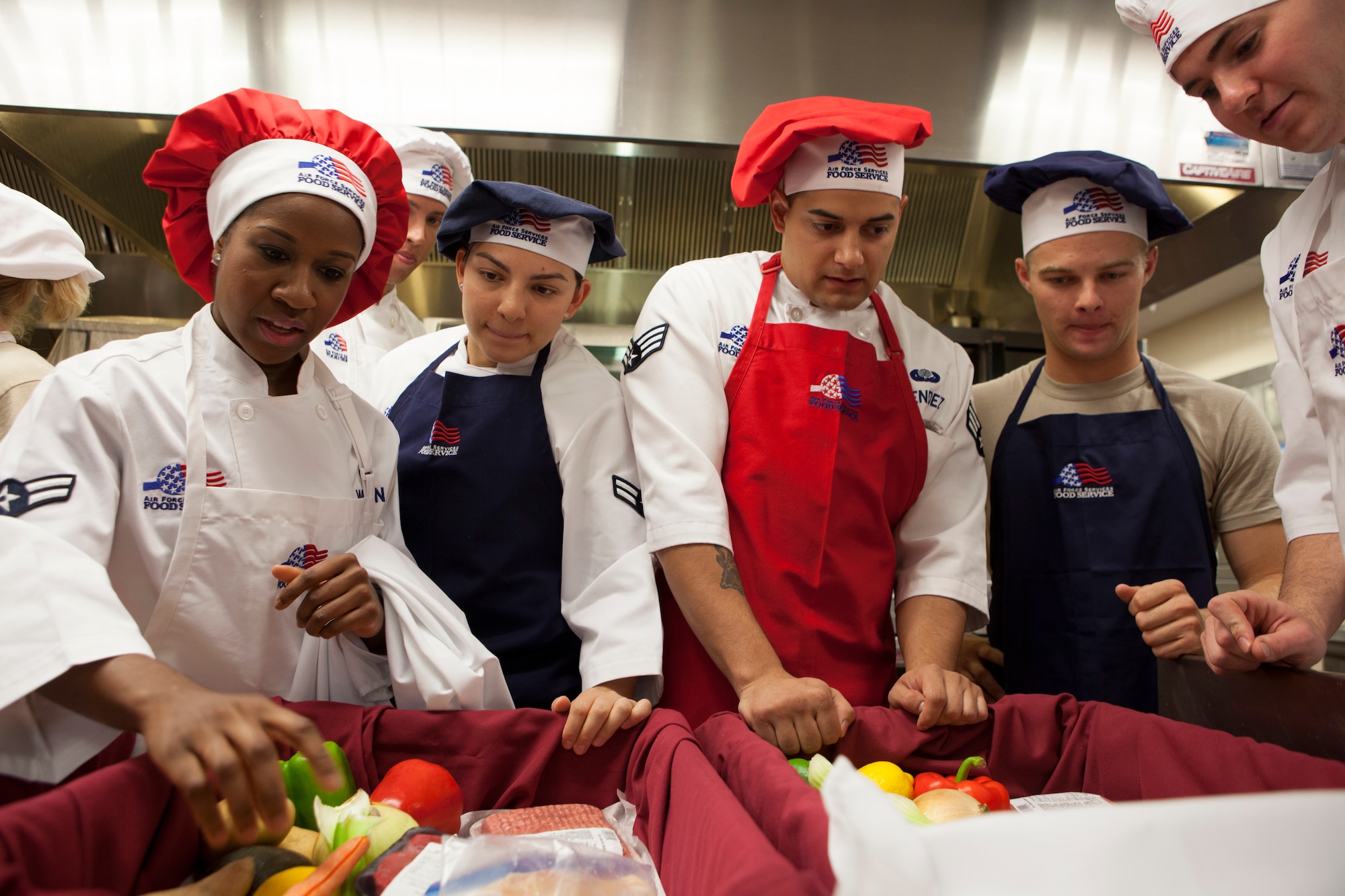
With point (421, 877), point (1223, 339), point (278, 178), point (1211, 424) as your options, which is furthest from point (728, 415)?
point (1223, 339)

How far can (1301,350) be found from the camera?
110 cm

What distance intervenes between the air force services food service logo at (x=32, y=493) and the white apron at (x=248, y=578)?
113 mm

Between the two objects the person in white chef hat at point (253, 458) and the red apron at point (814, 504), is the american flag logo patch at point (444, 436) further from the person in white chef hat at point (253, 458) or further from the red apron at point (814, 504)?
the red apron at point (814, 504)

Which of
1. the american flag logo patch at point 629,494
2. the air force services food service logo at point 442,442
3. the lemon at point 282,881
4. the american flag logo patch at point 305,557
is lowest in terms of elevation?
the lemon at point 282,881

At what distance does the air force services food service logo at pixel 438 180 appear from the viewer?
189cm

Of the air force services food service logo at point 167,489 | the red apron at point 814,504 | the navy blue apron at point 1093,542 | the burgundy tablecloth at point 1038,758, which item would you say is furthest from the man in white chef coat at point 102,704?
the navy blue apron at point 1093,542

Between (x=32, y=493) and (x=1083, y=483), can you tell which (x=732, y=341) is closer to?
(x=1083, y=483)

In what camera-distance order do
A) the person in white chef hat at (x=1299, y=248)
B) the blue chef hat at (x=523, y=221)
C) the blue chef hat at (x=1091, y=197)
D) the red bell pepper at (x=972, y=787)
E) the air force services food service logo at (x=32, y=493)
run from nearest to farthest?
the air force services food service logo at (x=32, y=493) < the red bell pepper at (x=972, y=787) < the person in white chef hat at (x=1299, y=248) < the blue chef hat at (x=523, y=221) < the blue chef hat at (x=1091, y=197)

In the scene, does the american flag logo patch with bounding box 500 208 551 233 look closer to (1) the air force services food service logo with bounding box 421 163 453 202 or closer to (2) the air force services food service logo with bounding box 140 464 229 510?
(2) the air force services food service logo with bounding box 140 464 229 510

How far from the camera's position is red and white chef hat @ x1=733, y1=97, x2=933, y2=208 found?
1.27m

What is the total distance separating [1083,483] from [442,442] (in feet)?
3.66

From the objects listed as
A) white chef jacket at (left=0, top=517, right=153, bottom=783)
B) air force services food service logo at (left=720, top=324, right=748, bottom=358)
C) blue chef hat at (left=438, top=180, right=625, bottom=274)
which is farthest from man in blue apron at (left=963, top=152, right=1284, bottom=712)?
white chef jacket at (left=0, top=517, right=153, bottom=783)

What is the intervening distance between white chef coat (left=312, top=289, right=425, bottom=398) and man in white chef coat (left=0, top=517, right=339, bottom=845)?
1106mm

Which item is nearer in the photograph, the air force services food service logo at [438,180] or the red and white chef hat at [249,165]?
the red and white chef hat at [249,165]
